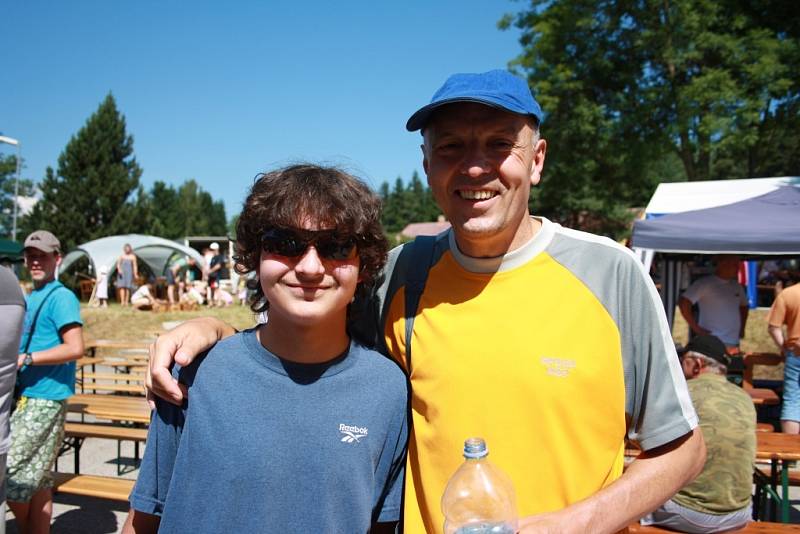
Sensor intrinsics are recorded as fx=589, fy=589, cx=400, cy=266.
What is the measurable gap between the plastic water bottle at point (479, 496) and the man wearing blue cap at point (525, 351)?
5cm

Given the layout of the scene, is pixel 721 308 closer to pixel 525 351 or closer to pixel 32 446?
pixel 525 351

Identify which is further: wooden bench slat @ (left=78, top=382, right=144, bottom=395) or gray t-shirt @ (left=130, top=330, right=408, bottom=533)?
wooden bench slat @ (left=78, top=382, right=144, bottom=395)

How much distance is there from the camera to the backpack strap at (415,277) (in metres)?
1.93

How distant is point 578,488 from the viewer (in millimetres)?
1678

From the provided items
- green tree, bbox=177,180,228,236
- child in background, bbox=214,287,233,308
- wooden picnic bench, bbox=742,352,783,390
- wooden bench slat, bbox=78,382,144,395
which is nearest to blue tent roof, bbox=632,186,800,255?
wooden picnic bench, bbox=742,352,783,390

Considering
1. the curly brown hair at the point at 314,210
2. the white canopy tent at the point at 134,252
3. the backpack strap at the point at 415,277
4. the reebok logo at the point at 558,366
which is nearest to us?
the reebok logo at the point at 558,366

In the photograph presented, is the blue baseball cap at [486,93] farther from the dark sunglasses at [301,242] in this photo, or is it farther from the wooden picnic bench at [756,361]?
the wooden picnic bench at [756,361]

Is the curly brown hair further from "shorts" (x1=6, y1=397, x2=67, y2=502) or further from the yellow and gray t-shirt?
"shorts" (x1=6, y1=397, x2=67, y2=502)

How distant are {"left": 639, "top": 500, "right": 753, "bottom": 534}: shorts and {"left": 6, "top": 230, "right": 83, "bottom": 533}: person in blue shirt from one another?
4.31 meters

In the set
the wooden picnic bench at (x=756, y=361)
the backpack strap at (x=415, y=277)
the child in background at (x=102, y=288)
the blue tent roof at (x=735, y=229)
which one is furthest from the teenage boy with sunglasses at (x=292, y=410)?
the child in background at (x=102, y=288)

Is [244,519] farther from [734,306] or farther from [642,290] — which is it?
[734,306]

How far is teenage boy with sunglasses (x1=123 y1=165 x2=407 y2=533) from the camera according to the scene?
5.37ft

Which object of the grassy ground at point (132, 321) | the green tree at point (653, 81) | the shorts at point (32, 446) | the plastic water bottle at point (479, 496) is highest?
the green tree at point (653, 81)

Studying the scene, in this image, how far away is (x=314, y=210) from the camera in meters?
1.82
